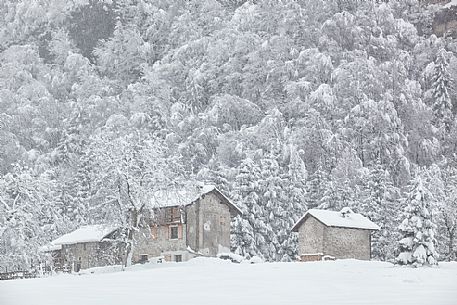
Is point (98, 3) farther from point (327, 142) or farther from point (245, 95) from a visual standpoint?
point (327, 142)

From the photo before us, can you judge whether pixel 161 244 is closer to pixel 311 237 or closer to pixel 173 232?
pixel 173 232

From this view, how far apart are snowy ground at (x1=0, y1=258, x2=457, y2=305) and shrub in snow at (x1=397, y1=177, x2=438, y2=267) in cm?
180

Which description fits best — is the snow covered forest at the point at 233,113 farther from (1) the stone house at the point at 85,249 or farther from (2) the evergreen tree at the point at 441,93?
(1) the stone house at the point at 85,249

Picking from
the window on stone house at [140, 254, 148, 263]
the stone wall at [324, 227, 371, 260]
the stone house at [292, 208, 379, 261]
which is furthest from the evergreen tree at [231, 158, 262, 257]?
the window on stone house at [140, 254, 148, 263]

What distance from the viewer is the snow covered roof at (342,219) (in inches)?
2032

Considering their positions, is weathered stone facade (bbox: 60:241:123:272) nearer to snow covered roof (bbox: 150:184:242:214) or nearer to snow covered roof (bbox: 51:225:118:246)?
snow covered roof (bbox: 51:225:118:246)

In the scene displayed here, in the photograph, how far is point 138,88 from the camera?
9062cm

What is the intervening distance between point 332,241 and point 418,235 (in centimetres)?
1713

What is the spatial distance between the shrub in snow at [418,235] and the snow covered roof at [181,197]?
17.4 meters

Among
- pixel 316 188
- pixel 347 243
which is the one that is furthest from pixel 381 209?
pixel 316 188

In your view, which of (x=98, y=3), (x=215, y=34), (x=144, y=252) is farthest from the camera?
(x=98, y=3)

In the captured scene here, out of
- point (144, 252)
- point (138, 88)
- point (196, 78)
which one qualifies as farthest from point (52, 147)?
point (144, 252)

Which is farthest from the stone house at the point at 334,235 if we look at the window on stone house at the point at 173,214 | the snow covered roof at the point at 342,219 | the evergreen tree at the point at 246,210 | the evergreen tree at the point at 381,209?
the window on stone house at the point at 173,214

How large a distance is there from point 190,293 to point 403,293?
5.64 meters
